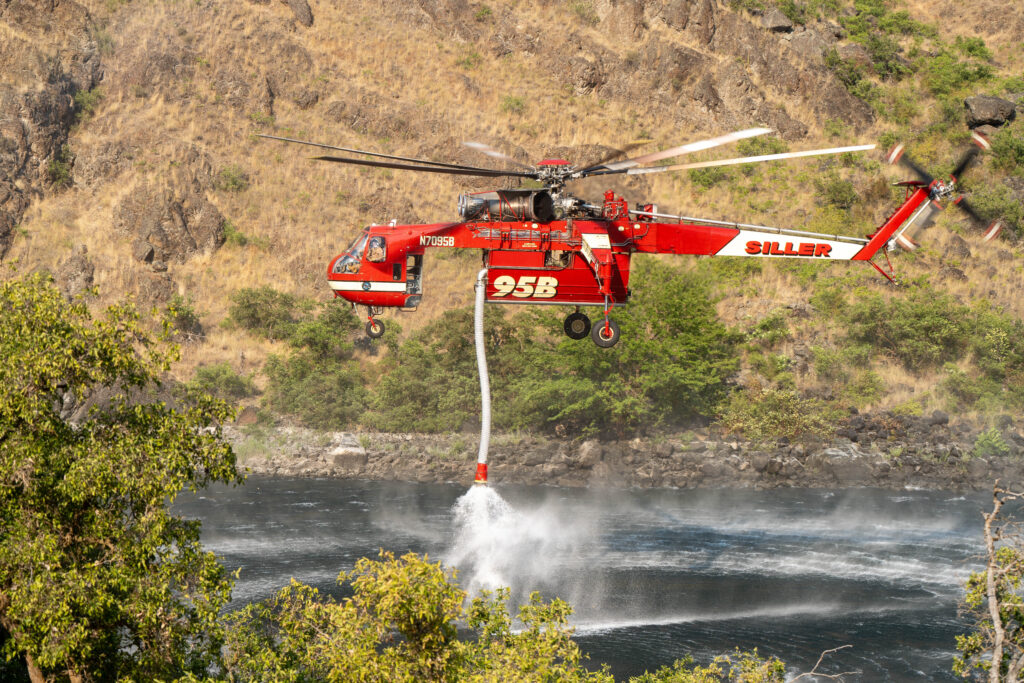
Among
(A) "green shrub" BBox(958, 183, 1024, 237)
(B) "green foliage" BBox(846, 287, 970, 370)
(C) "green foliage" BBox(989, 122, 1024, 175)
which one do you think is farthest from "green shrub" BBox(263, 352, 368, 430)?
(C) "green foliage" BBox(989, 122, 1024, 175)

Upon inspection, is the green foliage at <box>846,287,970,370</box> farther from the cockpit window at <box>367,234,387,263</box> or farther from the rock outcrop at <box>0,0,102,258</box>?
the rock outcrop at <box>0,0,102,258</box>

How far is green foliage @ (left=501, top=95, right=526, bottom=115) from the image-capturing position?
7194 centimetres

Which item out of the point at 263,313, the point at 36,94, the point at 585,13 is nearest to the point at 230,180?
the point at 263,313

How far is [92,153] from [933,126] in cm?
6034

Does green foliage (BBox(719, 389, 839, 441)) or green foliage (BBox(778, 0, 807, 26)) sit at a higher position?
green foliage (BBox(778, 0, 807, 26))

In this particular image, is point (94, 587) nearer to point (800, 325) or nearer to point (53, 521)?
point (53, 521)

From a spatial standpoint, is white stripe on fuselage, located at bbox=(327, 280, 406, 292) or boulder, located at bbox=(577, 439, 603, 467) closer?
white stripe on fuselage, located at bbox=(327, 280, 406, 292)

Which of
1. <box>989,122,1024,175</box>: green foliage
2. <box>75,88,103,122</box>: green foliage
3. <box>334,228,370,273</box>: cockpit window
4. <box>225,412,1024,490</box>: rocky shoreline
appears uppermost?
<box>989,122,1024,175</box>: green foliage

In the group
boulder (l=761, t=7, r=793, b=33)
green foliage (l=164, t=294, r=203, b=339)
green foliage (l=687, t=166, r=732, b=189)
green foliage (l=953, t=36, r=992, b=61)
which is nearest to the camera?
green foliage (l=164, t=294, r=203, b=339)

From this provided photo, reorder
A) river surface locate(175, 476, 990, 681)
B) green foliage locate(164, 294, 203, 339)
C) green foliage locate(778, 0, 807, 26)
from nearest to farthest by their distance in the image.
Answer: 1. river surface locate(175, 476, 990, 681)
2. green foliage locate(164, 294, 203, 339)
3. green foliage locate(778, 0, 807, 26)

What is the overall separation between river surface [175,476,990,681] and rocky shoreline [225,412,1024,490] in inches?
51.2

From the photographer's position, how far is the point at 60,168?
63.2 meters

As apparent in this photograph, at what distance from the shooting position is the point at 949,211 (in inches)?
2756

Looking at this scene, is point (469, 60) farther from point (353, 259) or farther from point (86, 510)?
point (86, 510)
